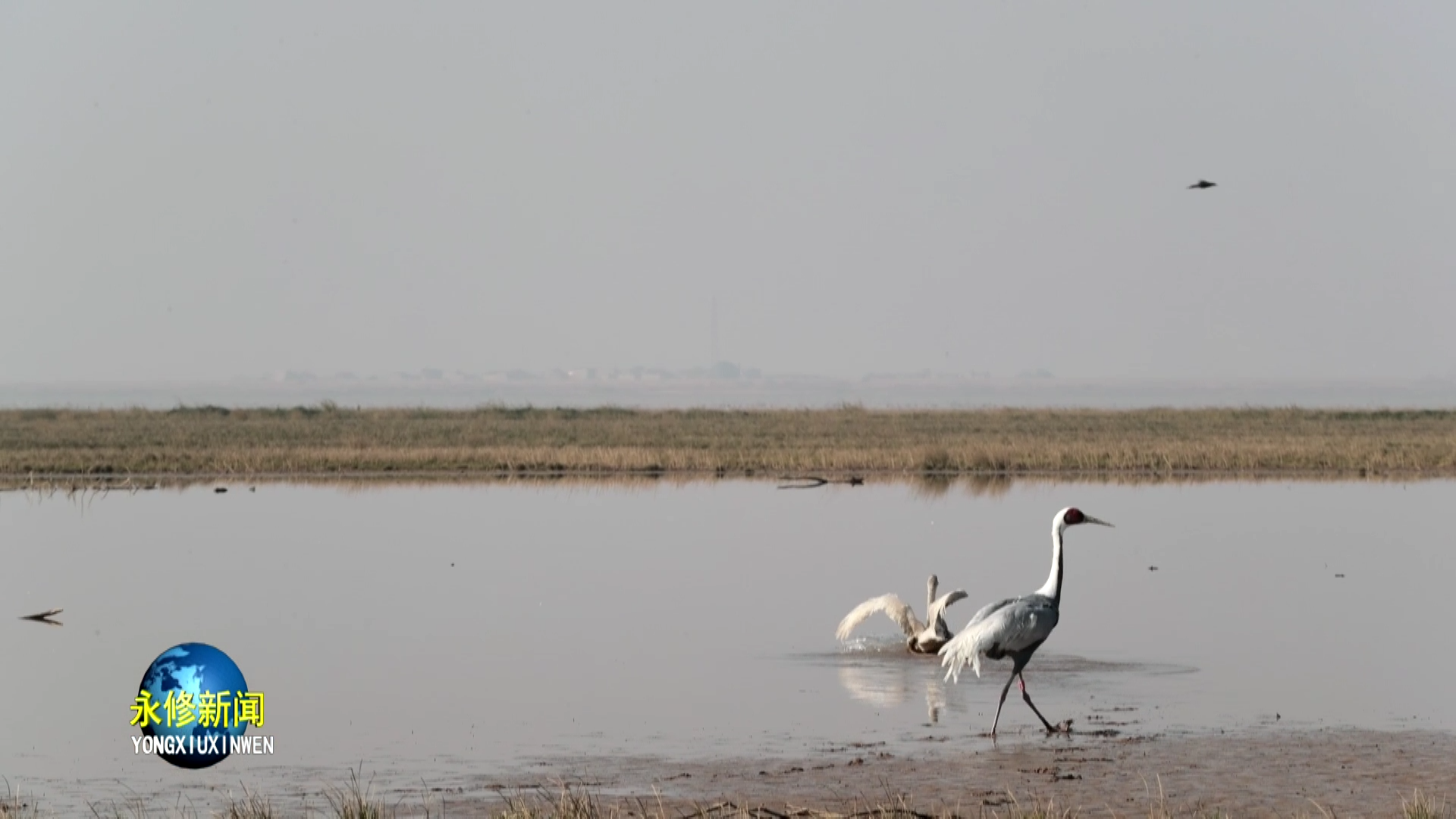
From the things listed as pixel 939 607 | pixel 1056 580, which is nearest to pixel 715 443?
pixel 939 607

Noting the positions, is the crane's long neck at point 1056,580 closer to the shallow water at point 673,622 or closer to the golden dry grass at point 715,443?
the shallow water at point 673,622

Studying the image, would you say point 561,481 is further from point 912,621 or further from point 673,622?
point 912,621

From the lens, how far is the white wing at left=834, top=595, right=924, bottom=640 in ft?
43.9

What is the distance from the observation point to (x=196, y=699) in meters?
8.71

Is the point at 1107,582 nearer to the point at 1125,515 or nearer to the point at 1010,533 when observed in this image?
the point at 1010,533

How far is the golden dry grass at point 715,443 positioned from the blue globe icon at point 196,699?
926 inches

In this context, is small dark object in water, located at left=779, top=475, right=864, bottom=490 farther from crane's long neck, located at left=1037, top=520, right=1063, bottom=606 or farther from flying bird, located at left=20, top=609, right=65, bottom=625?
crane's long neck, located at left=1037, top=520, right=1063, bottom=606

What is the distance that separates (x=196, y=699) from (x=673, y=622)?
20.9 ft

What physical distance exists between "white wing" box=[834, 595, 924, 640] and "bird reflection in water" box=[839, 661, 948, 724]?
0.53m

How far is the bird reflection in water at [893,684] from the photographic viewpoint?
11.1 metres

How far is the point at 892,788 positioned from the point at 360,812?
8.48ft

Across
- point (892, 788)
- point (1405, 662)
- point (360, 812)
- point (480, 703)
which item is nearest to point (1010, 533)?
point (1405, 662)

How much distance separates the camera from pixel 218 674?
8.83m

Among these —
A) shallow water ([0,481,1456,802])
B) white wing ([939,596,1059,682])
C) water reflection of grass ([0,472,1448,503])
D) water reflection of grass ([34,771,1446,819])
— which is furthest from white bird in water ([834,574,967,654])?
water reflection of grass ([0,472,1448,503])
